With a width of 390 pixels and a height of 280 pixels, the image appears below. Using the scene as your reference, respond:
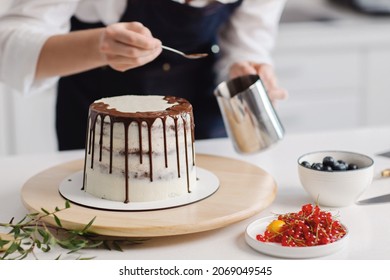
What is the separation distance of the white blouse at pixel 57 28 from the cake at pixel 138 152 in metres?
0.42

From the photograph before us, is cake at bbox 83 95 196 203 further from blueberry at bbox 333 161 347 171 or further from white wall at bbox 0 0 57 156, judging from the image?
white wall at bbox 0 0 57 156

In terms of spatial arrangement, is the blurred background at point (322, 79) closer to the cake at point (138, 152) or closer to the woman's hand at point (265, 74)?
the woman's hand at point (265, 74)

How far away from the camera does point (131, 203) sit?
123cm

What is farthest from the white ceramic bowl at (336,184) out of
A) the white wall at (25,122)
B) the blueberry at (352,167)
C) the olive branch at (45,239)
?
the white wall at (25,122)

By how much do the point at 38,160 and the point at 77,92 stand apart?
0.40m

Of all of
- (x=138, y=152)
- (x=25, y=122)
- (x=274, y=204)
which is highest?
(x=138, y=152)

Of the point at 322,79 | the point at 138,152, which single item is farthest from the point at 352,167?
the point at 322,79

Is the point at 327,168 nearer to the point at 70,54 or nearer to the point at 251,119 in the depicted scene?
the point at 251,119

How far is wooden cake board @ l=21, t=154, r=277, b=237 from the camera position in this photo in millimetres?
1124

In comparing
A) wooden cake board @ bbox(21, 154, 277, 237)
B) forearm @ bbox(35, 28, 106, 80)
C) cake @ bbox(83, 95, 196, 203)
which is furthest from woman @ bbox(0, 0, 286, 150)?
wooden cake board @ bbox(21, 154, 277, 237)

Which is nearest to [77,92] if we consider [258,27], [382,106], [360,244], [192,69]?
[192,69]

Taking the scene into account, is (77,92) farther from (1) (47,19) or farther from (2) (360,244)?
(2) (360,244)

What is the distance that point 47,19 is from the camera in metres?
1.69

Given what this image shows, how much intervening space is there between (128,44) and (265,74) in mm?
478
